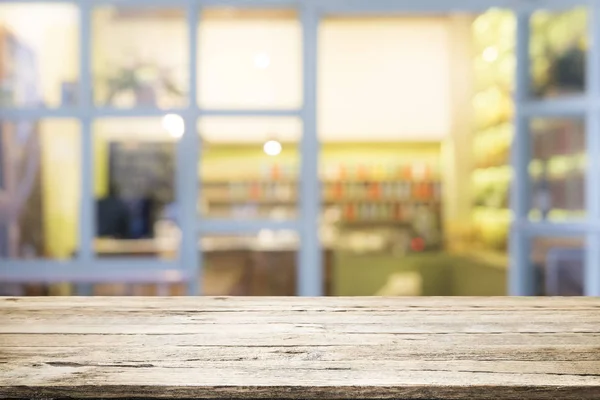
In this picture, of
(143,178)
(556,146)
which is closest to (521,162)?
(556,146)

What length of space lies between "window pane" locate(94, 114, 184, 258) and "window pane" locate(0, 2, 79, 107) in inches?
10.6

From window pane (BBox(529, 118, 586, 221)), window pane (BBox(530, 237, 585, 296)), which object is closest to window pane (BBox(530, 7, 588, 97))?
window pane (BBox(529, 118, 586, 221))

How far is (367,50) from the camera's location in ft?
26.7

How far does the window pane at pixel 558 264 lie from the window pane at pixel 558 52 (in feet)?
2.25

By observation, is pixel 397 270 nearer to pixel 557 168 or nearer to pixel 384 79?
pixel 384 79

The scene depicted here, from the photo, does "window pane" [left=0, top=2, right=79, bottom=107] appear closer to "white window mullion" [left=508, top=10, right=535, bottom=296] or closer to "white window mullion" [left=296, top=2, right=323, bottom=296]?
"white window mullion" [left=296, top=2, right=323, bottom=296]

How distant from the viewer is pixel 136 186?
3.62 meters

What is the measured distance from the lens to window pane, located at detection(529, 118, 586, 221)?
330cm

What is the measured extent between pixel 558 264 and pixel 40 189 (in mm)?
2525

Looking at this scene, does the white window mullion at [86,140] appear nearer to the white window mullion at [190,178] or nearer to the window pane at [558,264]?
the white window mullion at [190,178]

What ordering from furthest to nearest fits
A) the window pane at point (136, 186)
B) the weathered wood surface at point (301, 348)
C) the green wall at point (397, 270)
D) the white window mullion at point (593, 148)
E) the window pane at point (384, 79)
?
the window pane at point (384, 79), the green wall at point (397, 270), the window pane at point (136, 186), the white window mullion at point (593, 148), the weathered wood surface at point (301, 348)

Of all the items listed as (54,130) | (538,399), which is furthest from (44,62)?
(538,399)

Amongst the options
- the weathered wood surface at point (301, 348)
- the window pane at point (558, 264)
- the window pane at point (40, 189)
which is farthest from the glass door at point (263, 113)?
the weathered wood surface at point (301, 348)

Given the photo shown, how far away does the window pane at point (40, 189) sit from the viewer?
3.31 metres
